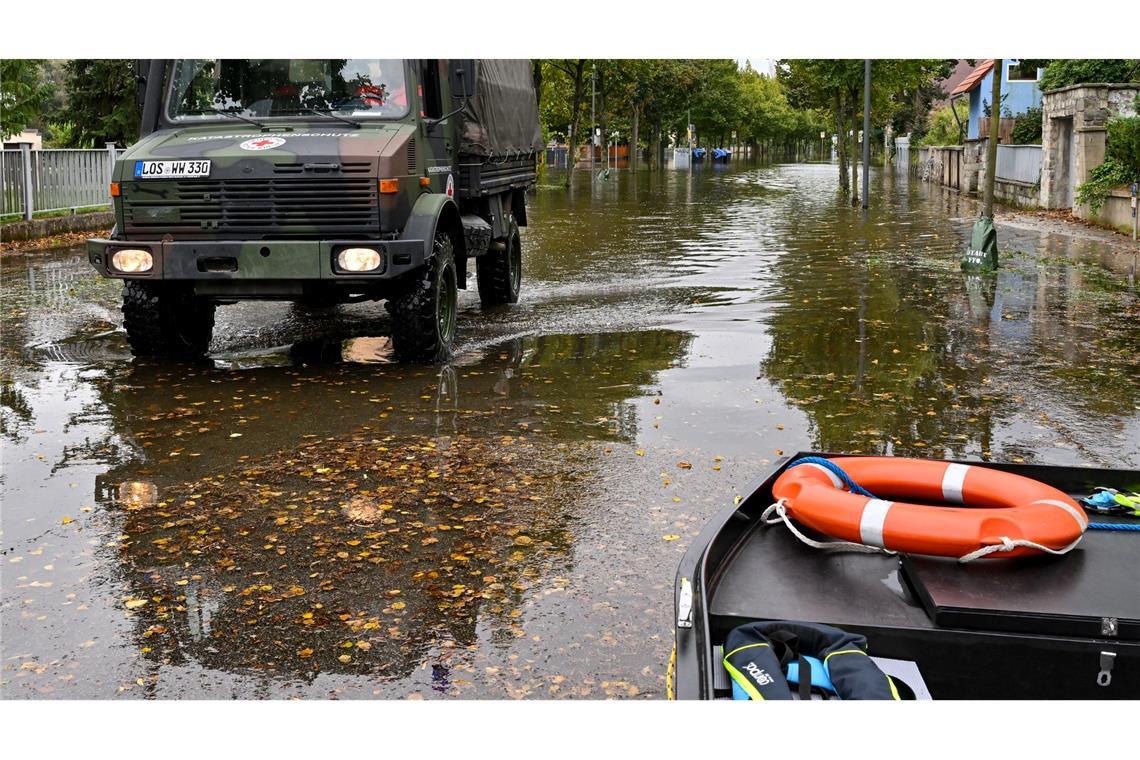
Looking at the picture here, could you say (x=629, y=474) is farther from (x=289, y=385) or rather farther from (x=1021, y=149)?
(x=1021, y=149)

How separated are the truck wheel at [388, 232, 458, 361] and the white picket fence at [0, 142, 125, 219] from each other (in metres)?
14.9

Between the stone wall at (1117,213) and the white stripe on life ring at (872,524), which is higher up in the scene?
the stone wall at (1117,213)

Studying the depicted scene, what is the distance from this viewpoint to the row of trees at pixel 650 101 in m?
58.1

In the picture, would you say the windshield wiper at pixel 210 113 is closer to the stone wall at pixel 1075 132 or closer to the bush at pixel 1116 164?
the bush at pixel 1116 164

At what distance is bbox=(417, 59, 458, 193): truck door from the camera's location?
10641 millimetres

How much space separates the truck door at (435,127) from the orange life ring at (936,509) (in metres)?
6.66

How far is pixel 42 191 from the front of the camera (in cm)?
2414

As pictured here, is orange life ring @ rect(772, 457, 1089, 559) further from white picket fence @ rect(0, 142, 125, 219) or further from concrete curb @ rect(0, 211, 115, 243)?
white picket fence @ rect(0, 142, 125, 219)

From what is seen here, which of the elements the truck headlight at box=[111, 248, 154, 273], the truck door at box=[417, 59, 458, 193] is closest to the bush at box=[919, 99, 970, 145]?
the truck door at box=[417, 59, 458, 193]

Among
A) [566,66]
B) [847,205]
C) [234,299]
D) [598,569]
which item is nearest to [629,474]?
[598,569]

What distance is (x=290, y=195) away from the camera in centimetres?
970

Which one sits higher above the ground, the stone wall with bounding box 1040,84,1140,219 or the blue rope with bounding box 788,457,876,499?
the stone wall with bounding box 1040,84,1140,219

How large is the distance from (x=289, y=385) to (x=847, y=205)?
28.1m

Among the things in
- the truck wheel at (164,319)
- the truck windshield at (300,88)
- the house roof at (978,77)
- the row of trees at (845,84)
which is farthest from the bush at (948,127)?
the truck wheel at (164,319)
